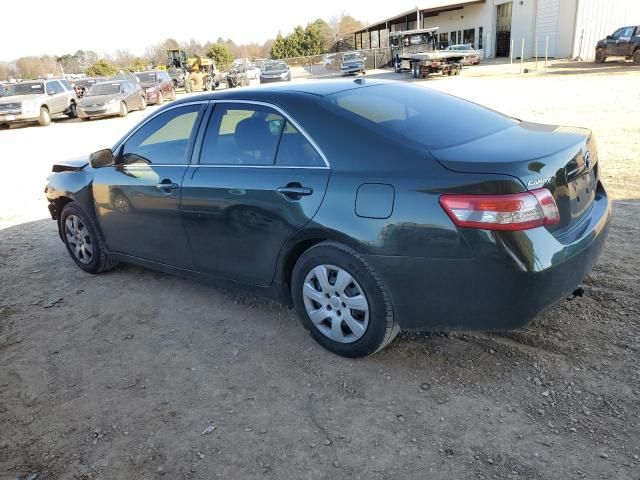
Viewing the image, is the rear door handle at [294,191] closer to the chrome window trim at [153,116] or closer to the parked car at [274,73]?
the chrome window trim at [153,116]

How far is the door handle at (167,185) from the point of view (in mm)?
4042

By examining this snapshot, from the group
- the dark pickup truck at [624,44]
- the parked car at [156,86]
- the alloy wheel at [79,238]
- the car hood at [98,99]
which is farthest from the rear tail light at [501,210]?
the dark pickup truck at [624,44]

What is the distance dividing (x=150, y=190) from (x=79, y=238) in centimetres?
140

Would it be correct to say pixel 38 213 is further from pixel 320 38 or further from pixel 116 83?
pixel 320 38

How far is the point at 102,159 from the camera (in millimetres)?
4578

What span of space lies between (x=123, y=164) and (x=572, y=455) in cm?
388

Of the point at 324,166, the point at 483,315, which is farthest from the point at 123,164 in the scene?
the point at 483,315

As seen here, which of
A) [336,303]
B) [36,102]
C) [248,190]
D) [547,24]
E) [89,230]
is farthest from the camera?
[547,24]

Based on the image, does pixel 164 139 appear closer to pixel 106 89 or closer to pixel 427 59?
pixel 106 89

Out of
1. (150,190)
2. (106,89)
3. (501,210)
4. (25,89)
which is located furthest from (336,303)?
(25,89)

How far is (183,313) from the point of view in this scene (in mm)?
4285

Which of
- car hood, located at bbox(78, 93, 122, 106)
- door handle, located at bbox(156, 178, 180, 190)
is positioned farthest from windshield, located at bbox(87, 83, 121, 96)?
A: door handle, located at bbox(156, 178, 180, 190)

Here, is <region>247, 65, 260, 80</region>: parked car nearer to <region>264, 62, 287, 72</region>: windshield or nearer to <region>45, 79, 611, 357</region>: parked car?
<region>264, 62, 287, 72</region>: windshield

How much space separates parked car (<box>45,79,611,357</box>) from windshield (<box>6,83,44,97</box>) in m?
20.0
